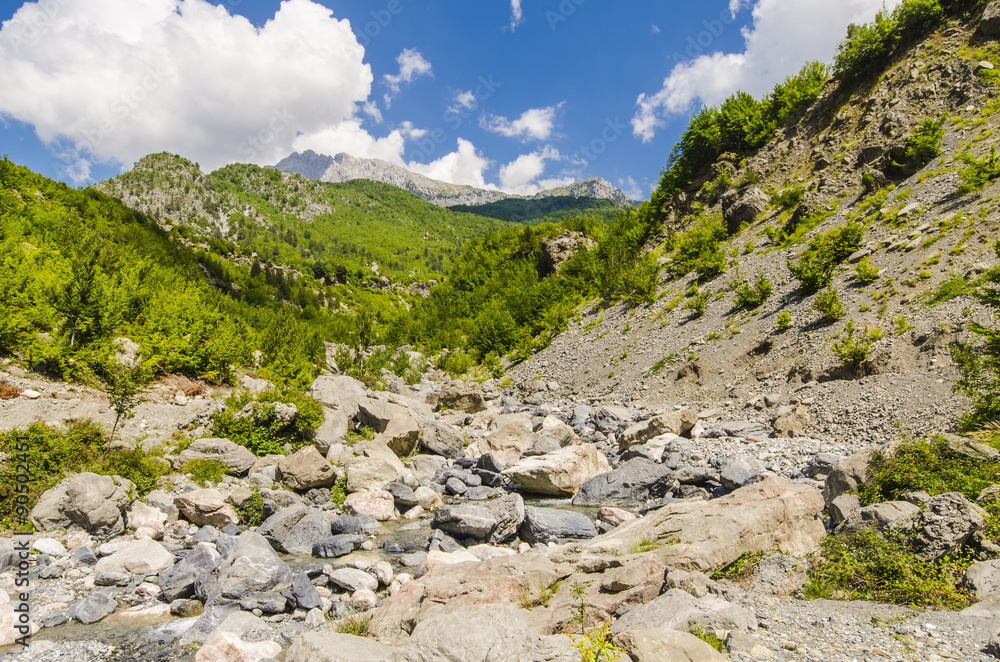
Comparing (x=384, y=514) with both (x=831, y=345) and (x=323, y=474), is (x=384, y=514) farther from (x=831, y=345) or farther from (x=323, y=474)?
(x=831, y=345)

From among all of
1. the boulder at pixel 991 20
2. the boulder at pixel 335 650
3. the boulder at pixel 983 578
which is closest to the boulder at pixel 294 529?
the boulder at pixel 335 650

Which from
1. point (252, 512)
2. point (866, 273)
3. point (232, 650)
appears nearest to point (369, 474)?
point (252, 512)

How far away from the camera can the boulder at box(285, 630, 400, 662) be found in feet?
16.2

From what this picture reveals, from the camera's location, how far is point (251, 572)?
8227mm

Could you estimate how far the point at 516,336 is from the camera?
4725 centimetres

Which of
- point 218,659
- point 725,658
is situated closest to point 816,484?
point 725,658

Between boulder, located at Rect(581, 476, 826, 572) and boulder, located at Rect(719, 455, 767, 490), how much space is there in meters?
2.88

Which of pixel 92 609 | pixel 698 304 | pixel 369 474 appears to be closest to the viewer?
pixel 92 609

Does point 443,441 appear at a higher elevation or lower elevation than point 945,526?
lower

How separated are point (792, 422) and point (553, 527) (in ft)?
34.0

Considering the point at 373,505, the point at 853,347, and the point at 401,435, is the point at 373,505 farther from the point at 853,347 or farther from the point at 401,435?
the point at 853,347

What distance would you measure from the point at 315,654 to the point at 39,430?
11458mm

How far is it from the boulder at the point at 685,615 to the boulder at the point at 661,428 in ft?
42.3

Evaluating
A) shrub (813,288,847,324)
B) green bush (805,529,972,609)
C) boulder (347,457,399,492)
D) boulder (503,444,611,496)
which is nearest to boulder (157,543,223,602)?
boulder (347,457,399,492)
